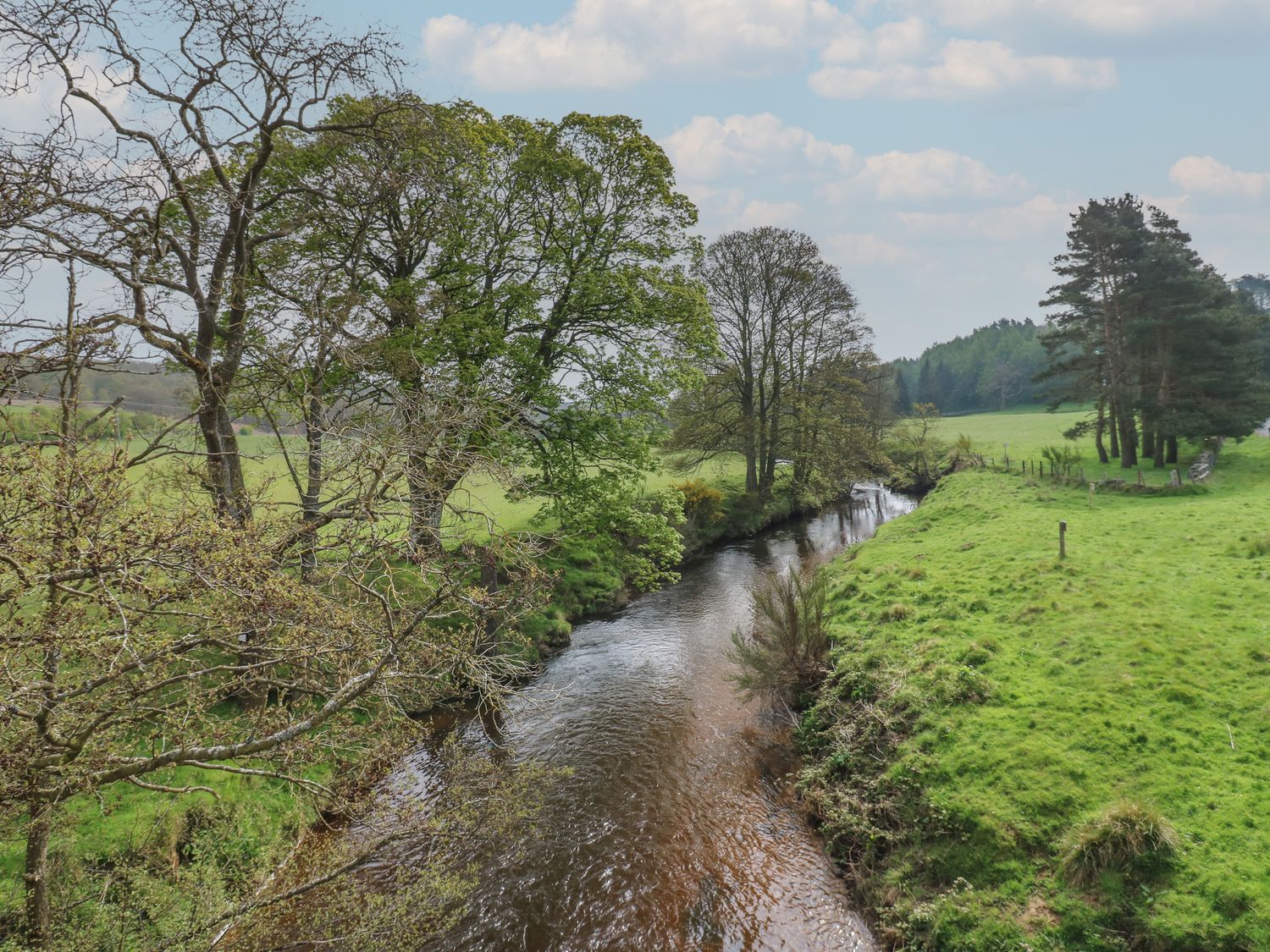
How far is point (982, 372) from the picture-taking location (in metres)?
106

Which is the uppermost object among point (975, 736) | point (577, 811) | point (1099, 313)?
point (1099, 313)

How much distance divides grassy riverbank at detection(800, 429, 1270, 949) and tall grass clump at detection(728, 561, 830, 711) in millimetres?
654

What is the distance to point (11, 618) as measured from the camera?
171 inches

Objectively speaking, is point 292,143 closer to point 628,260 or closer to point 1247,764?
point 628,260

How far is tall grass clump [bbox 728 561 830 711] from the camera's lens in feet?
38.9

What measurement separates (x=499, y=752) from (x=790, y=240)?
2795 cm

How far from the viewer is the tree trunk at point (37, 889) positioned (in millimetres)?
4742

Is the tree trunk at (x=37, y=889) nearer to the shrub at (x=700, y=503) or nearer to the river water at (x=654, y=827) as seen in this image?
the river water at (x=654, y=827)

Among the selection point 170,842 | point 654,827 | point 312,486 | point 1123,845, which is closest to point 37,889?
point 170,842

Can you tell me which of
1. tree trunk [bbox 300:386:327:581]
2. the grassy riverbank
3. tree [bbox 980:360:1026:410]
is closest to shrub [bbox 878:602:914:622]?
the grassy riverbank

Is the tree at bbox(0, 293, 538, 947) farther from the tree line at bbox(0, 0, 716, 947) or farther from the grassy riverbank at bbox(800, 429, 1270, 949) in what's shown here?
the grassy riverbank at bbox(800, 429, 1270, 949)

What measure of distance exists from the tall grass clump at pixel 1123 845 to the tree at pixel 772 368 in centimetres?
2423

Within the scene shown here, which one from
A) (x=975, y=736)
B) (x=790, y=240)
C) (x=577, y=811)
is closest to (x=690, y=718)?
(x=577, y=811)

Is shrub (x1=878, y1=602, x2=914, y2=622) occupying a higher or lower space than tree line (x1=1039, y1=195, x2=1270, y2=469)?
lower
